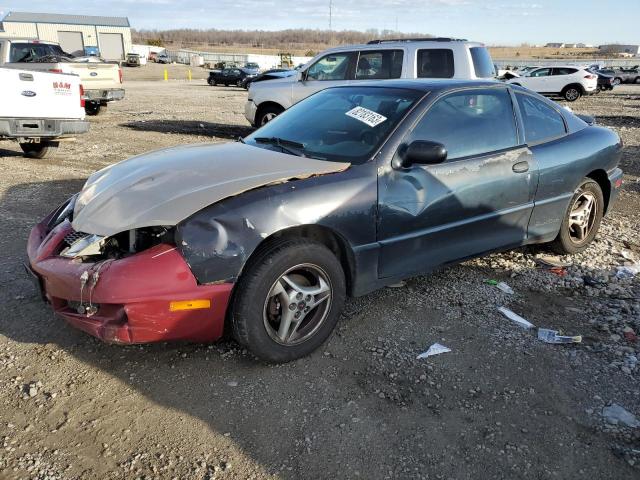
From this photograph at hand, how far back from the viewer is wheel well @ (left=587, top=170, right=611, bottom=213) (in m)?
4.83

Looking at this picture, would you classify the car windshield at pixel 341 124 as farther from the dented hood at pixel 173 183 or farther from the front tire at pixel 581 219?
the front tire at pixel 581 219

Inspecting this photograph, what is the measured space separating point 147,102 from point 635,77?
35.5 m

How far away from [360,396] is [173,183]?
159 centimetres

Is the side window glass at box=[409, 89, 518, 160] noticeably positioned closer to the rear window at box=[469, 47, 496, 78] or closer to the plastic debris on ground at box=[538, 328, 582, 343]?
the plastic debris on ground at box=[538, 328, 582, 343]

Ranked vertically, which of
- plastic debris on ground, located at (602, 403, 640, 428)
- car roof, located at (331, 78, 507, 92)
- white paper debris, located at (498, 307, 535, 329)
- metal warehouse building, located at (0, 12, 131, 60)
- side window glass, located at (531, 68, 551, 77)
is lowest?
plastic debris on ground, located at (602, 403, 640, 428)

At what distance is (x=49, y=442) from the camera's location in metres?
2.45

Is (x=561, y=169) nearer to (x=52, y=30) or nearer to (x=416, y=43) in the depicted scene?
(x=416, y=43)

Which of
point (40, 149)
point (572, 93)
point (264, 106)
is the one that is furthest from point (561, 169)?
point (572, 93)

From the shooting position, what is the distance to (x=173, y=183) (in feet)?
10.0

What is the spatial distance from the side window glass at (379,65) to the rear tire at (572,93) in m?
Result: 18.1

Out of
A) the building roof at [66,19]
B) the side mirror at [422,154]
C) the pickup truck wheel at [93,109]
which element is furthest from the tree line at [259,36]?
the side mirror at [422,154]

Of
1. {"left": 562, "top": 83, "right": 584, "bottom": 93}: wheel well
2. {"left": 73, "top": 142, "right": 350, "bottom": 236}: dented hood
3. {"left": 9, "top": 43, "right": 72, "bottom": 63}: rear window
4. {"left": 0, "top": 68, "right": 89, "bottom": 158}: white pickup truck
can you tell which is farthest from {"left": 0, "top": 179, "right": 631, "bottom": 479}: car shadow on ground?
{"left": 562, "top": 83, "right": 584, "bottom": 93}: wheel well

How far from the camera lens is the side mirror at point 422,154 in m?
3.29

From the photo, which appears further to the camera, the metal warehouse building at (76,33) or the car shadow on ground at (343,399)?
the metal warehouse building at (76,33)
